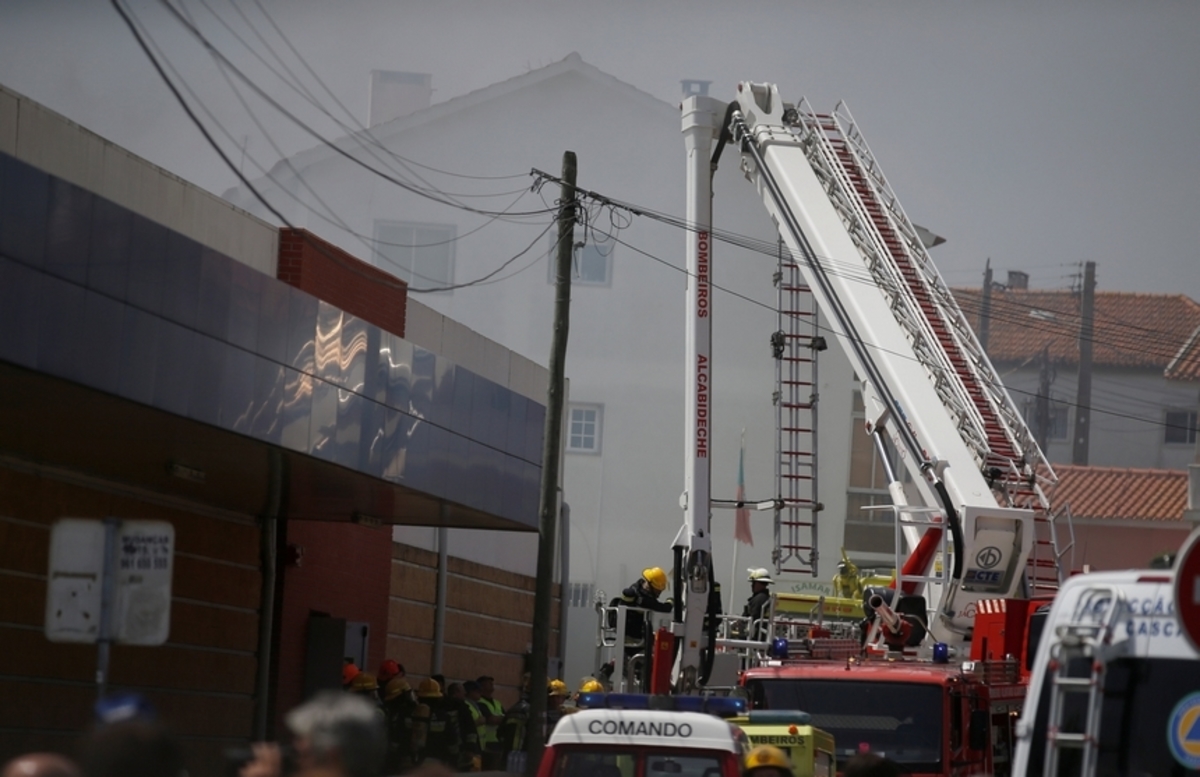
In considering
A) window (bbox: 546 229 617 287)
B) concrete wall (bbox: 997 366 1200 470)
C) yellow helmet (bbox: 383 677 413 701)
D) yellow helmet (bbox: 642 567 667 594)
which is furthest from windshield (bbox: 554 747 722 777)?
concrete wall (bbox: 997 366 1200 470)

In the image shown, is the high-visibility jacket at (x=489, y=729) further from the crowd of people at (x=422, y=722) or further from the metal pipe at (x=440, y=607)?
the metal pipe at (x=440, y=607)

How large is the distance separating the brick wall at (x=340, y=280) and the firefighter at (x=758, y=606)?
613 cm

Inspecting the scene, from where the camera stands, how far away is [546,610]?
20.3 meters

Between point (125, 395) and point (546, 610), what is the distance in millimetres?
9139

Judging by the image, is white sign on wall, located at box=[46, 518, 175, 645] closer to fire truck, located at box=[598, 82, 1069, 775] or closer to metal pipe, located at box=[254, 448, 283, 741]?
fire truck, located at box=[598, 82, 1069, 775]

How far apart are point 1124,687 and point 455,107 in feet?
129

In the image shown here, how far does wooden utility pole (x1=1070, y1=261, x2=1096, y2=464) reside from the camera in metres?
65.5

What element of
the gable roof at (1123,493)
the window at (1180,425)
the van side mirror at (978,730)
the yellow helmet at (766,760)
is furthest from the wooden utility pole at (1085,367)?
the yellow helmet at (766,760)

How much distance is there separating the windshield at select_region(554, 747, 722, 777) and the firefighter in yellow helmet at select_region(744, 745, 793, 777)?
1.71 ft

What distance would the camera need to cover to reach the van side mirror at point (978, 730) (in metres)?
13.0

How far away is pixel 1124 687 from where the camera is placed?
6.89 metres

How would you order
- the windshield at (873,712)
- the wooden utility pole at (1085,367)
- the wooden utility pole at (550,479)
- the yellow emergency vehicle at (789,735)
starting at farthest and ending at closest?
1. the wooden utility pole at (1085,367)
2. the wooden utility pole at (550,479)
3. the windshield at (873,712)
4. the yellow emergency vehicle at (789,735)

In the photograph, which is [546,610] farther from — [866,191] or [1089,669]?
[1089,669]

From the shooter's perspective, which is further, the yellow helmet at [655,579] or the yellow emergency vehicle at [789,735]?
the yellow helmet at [655,579]
